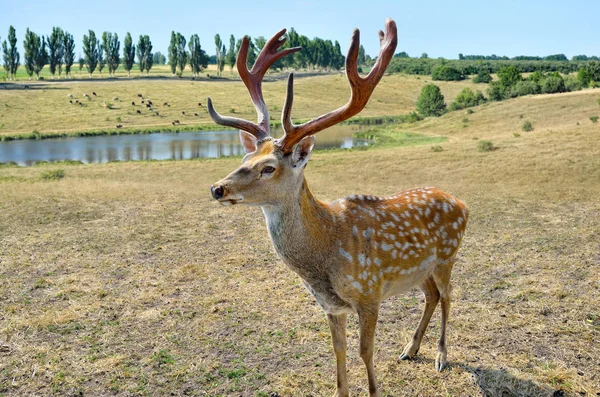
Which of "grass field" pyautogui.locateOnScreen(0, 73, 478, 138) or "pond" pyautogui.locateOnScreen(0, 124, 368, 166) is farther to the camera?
"grass field" pyautogui.locateOnScreen(0, 73, 478, 138)

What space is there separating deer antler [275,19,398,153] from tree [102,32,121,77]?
93.7m

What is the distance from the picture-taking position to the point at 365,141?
38625mm

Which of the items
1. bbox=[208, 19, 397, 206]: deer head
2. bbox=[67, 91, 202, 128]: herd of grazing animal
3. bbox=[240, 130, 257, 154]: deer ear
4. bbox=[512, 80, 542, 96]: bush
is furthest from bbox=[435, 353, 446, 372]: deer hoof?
bbox=[67, 91, 202, 128]: herd of grazing animal

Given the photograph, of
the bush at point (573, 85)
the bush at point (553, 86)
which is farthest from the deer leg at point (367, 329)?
the bush at point (573, 85)

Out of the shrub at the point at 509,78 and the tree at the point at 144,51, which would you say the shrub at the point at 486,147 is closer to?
the shrub at the point at 509,78

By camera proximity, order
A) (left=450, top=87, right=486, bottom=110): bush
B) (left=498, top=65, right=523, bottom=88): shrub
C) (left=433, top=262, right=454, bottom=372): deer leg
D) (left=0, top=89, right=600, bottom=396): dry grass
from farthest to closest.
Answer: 1. (left=498, top=65, right=523, bottom=88): shrub
2. (left=450, top=87, right=486, bottom=110): bush
3. (left=433, top=262, right=454, bottom=372): deer leg
4. (left=0, top=89, right=600, bottom=396): dry grass

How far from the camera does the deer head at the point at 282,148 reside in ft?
13.4

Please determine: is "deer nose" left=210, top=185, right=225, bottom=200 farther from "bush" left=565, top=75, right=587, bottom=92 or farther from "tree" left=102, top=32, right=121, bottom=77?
"tree" left=102, top=32, right=121, bottom=77

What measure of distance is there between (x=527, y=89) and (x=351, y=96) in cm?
5026

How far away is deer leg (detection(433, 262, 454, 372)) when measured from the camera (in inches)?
216

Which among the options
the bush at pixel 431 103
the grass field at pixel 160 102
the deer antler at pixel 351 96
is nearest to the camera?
the deer antler at pixel 351 96

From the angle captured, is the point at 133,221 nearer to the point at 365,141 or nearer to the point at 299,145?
the point at 299,145

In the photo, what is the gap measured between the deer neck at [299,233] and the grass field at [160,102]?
4799 cm

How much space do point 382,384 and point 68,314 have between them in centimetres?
441
